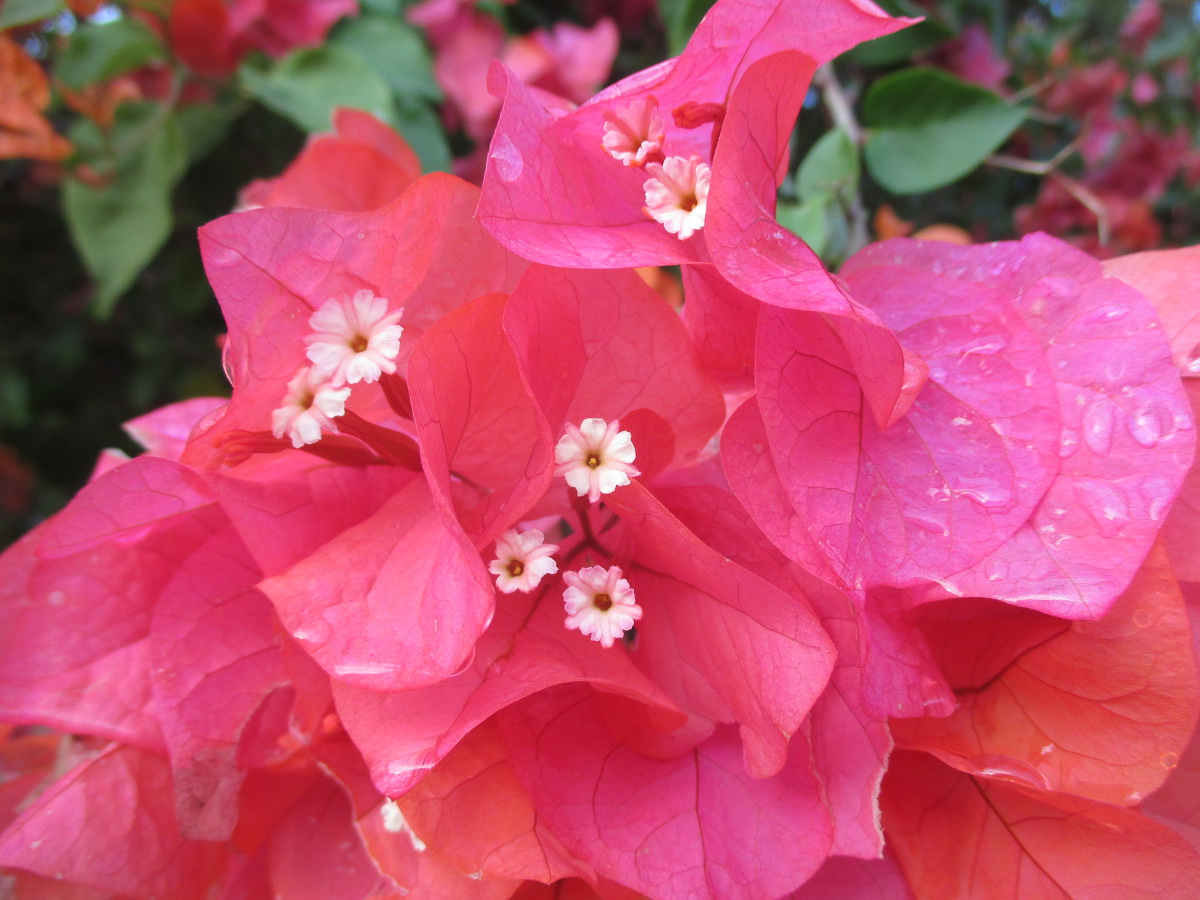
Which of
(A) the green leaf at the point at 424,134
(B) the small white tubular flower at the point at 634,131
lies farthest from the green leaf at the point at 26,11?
(B) the small white tubular flower at the point at 634,131

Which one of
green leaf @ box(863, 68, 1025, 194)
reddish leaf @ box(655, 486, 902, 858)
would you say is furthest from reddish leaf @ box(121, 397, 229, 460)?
green leaf @ box(863, 68, 1025, 194)

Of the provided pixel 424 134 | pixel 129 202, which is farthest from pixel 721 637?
pixel 129 202

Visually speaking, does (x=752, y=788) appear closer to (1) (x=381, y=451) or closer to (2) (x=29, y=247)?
(1) (x=381, y=451)

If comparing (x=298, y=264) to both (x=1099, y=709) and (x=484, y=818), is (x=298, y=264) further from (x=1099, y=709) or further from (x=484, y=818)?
(x=1099, y=709)

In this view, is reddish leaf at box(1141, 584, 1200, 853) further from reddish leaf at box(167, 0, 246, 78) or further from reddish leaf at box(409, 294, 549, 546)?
reddish leaf at box(167, 0, 246, 78)

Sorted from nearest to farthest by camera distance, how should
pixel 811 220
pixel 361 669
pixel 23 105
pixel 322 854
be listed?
pixel 361 669 → pixel 322 854 → pixel 811 220 → pixel 23 105

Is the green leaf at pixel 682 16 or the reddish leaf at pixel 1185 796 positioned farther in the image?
the green leaf at pixel 682 16

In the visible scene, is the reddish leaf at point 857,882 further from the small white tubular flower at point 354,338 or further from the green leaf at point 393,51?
the green leaf at point 393,51
